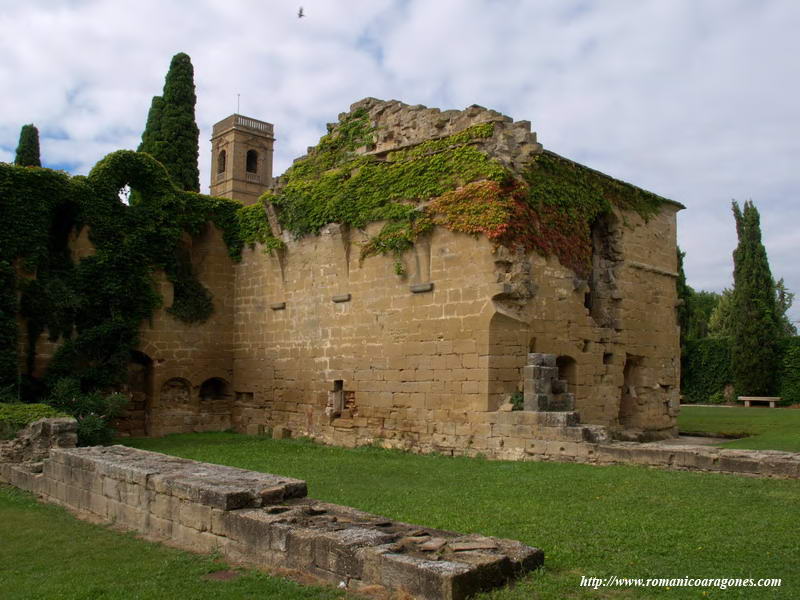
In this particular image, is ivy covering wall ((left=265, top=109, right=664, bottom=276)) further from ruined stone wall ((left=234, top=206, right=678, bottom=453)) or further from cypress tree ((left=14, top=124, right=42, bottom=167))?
cypress tree ((left=14, top=124, right=42, bottom=167))

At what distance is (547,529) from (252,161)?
159 feet

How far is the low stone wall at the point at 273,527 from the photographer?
476 cm

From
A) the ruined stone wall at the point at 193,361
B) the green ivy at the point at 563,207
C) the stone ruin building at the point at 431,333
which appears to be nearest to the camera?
the stone ruin building at the point at 431,333

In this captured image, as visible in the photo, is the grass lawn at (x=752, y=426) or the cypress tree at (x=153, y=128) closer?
the grass lawn at (x=752, y=426)

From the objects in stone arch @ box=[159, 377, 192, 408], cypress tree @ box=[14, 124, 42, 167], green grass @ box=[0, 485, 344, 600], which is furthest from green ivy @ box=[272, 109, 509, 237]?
cypress tree @ box=[14, 124, 42, 167]

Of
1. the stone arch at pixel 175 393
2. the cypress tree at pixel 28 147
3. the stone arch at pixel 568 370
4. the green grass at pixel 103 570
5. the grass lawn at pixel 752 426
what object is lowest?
the green grass at pixel 103 570

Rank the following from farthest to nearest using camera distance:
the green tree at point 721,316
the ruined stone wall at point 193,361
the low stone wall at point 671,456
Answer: the green tree at point 721,316
the ruined stone wall at point 193,361
the low stone wall at point 671,456

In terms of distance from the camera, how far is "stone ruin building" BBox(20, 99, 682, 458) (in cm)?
1284

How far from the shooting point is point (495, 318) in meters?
12.7

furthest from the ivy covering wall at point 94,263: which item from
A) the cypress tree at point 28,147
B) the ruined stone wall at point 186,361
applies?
the cypress tree at point 28,147

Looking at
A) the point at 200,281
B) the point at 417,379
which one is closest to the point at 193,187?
the point at 200,281

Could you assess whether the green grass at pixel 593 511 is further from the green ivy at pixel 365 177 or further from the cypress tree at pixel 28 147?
the cypress tree at pixel 28 147

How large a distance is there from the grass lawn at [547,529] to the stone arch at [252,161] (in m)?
43.0

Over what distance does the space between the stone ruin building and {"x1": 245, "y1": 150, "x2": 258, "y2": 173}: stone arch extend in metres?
33.5
